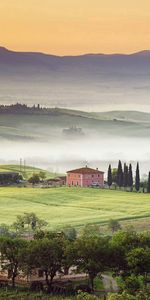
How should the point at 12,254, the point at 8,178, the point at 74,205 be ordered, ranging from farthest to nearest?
the point at 8,178 < the point at 74,205 < the point at 12,254

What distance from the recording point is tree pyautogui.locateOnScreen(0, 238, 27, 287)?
55.2 metres

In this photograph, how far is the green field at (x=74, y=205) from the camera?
86.8m

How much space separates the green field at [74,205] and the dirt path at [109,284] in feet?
71.1

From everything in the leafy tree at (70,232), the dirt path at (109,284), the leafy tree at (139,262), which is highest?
the leafy tree at (70,232)

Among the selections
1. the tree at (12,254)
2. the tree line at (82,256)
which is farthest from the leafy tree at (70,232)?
the tree line at (82,256)

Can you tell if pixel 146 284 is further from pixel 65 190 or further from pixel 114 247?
pixel 65 190

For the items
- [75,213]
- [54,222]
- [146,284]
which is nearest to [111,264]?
[146,284]

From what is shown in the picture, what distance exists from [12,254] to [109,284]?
632 cm

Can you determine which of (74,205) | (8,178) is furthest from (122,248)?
(8,178)

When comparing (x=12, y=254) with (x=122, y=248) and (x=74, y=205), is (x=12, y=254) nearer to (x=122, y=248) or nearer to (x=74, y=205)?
(x=122, y=248)

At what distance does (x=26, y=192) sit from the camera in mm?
109812

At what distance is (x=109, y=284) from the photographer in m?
55.9

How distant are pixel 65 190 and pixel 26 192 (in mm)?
5155

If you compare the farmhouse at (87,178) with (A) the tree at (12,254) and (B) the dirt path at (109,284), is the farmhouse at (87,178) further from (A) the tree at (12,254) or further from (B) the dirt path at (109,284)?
(A) the tree at (12,254)
